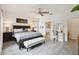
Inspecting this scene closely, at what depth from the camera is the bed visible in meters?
2.04

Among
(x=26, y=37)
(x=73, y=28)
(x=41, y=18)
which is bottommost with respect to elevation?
(x=26, y=37)

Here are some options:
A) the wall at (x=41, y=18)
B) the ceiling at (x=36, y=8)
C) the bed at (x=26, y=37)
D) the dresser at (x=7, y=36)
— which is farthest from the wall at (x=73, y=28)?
the dresser at (x=7, y=36)

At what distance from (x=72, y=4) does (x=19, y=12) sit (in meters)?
1.01

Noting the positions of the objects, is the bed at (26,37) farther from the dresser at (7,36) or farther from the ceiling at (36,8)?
the ceiling at (36,8)

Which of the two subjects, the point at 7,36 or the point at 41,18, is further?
the point at 41,18

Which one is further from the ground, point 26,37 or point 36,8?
point 36,8

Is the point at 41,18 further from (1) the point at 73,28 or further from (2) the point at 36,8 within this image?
(1) the point at 73,28

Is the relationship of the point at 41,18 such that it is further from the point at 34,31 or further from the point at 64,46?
the point at 64,46

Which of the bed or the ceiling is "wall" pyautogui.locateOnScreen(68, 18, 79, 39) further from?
the bed

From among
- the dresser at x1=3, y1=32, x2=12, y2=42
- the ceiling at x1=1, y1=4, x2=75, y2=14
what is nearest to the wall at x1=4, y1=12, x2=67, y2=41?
the ceiling at x1=1, y1=4, x2=75, y2=14

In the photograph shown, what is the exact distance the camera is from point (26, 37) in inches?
81.4

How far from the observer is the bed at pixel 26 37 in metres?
2.04

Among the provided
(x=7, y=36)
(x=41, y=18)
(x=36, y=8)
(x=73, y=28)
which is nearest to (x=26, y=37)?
(x=7, y=36)

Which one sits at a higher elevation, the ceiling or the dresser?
the ceiling
